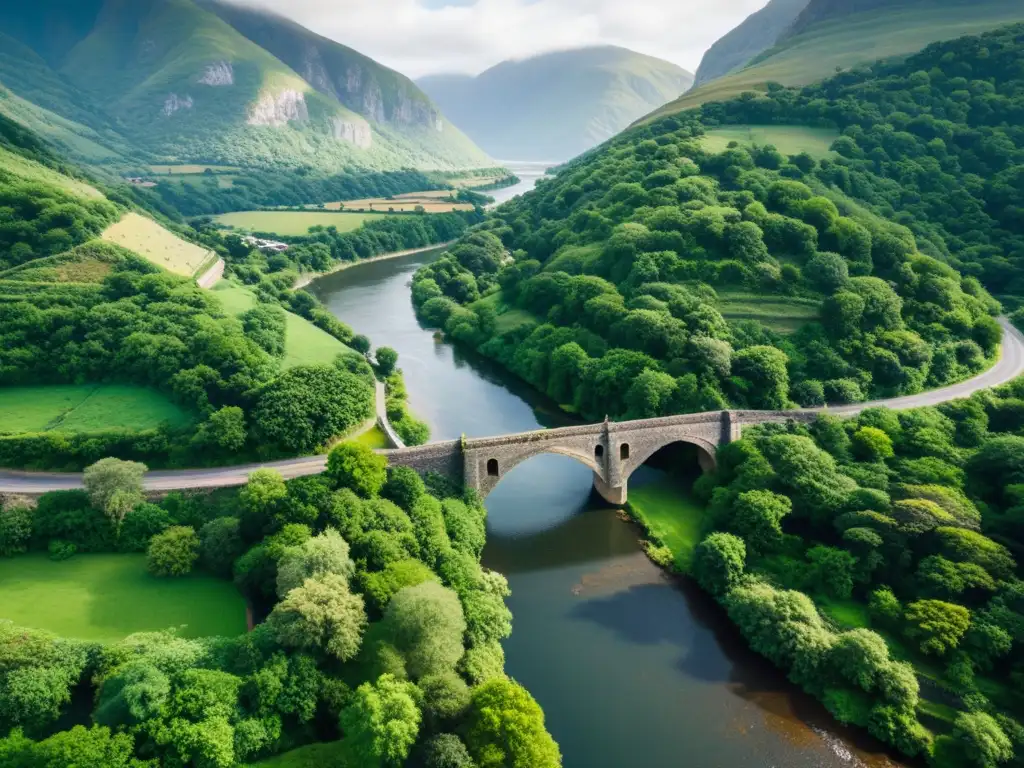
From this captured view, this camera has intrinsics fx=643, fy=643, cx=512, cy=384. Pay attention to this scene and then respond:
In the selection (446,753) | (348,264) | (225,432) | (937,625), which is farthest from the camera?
(348,264)

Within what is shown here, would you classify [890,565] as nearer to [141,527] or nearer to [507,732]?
[507,732]

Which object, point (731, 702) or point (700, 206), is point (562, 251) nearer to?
point (700, 206)

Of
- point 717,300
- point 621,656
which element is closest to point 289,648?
point 621,656

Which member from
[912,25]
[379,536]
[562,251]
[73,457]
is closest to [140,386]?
[73,457]

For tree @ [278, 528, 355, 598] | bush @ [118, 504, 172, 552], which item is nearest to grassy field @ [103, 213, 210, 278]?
bush @ [118, 504, 172, 552]

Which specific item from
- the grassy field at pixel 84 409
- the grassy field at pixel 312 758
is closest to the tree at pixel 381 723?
the grassy field at pixel 312 758

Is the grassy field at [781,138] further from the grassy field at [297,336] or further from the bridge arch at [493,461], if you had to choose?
the bridge arch at [493,461]
